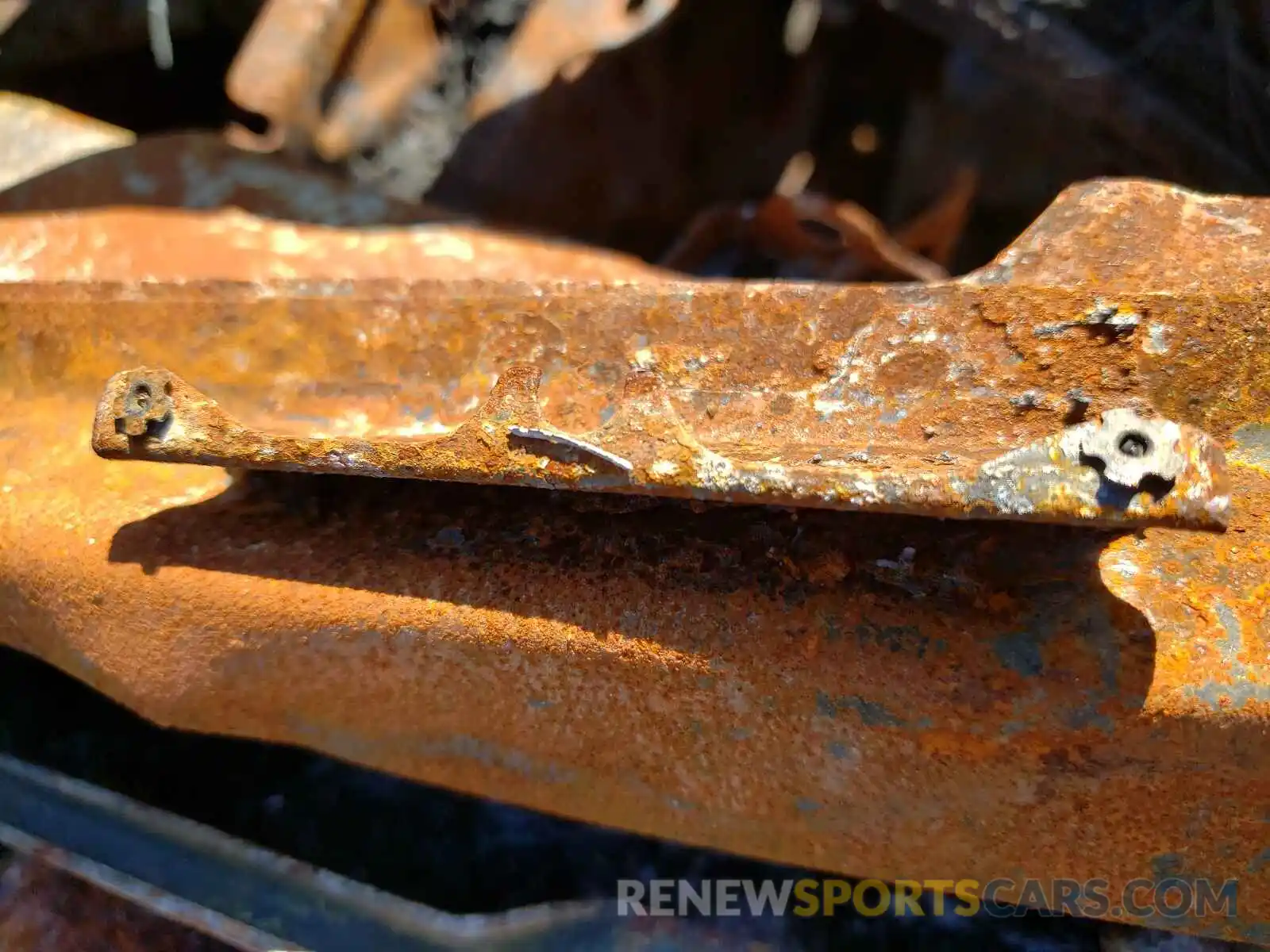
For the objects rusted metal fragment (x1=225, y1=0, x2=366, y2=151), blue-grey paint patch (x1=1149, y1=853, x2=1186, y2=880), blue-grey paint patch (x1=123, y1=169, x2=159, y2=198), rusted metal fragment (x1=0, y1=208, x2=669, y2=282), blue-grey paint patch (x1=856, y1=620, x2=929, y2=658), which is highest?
rusted metal fragment (x1=225, y1=0, x2=366, y2=151)

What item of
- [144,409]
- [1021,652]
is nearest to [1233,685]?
[1021,652]

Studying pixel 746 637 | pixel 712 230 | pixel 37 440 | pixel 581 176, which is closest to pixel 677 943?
pixel 746 637

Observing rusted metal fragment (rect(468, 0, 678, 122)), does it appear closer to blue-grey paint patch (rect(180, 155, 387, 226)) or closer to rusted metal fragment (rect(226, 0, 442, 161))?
rusted metal fragment (rect(226, 0, 442, 161))

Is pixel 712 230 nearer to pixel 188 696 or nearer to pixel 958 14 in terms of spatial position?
pixel 958 14

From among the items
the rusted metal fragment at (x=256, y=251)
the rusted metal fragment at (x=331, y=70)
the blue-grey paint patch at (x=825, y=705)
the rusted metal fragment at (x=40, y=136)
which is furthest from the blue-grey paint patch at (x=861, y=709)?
the rusted metal fragment at (x=40, y=136)

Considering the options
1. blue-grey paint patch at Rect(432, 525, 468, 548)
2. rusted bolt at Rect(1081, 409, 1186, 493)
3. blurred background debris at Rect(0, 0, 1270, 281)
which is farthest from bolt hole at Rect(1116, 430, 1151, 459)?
blurred background debris at Rect(0, 0, 1270, 281)

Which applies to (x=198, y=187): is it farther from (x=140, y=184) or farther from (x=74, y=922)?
(x=74, y=922)

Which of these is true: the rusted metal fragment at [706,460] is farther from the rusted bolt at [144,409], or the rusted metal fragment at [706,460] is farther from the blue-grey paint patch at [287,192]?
the blue-grey paint patch at [287,192]
